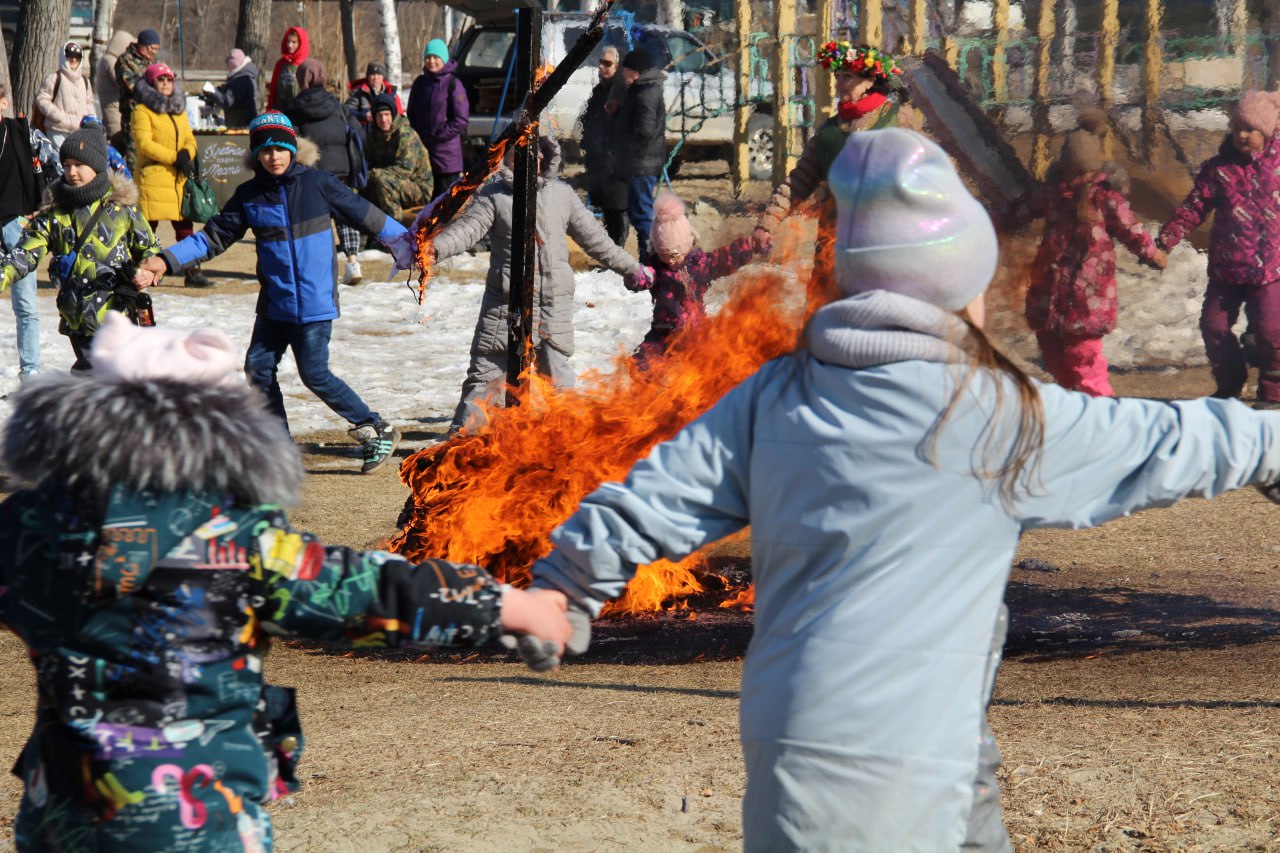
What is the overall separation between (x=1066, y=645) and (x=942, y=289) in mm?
3698

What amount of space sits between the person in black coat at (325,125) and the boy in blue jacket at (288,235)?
240 inches

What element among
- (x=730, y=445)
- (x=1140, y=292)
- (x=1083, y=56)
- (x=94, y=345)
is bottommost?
(x=1140, y=292)

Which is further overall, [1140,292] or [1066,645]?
[1140,292]

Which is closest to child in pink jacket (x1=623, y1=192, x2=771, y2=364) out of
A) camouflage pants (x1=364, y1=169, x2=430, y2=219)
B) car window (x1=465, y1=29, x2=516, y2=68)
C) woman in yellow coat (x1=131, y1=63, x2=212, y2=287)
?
woman in yellow coat (x1=131, y1=63, x2=212, y2=287)

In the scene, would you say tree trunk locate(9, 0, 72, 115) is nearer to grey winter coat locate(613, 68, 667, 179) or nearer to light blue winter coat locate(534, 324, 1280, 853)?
grey winter coat locate(613, 68, 667, 179)

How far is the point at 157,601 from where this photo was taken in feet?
7.61

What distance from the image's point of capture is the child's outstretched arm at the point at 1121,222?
6664mm

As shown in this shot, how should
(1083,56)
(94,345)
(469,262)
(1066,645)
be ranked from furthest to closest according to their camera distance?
(469,262) < (1083,56) < (1066,645) < (94,345)

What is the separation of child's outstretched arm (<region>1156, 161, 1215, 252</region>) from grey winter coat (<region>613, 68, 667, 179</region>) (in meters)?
7.51

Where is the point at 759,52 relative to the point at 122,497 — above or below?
above

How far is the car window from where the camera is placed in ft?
63.0

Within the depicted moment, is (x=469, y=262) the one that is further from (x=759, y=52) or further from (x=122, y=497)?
(x=122, y=497)

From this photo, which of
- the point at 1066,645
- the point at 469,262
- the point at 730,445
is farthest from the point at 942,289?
the point at 469,262

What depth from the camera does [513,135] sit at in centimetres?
699
